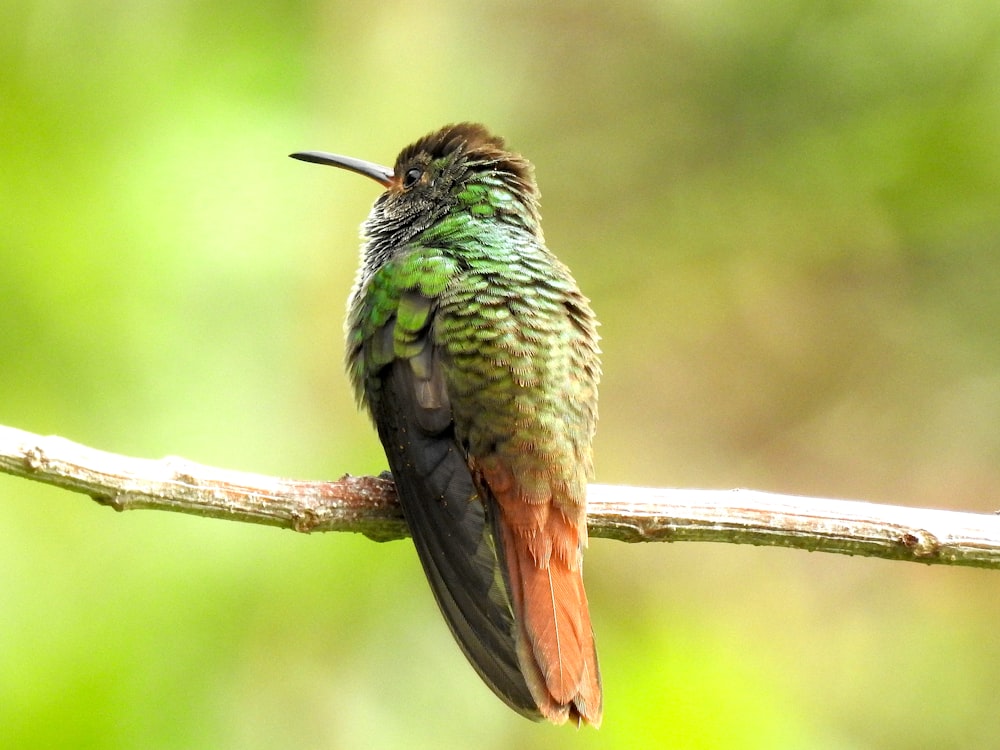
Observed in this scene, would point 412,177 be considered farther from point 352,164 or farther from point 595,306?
point 595,306

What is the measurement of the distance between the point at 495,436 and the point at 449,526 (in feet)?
0.96

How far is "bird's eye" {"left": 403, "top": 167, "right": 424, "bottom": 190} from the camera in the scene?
453 cm

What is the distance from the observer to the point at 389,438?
3543 mm

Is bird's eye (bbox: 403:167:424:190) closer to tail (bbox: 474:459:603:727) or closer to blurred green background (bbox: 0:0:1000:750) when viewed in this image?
blurred green background (bbox: 0:0:1000:750)

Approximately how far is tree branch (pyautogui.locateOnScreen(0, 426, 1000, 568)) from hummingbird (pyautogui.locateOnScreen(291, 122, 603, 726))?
146 millimetres

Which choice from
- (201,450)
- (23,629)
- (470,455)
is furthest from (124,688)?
(470,455)

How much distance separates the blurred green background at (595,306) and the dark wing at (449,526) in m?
0.98

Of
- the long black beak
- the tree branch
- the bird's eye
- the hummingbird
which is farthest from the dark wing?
the long black beak

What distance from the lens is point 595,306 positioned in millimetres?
7035

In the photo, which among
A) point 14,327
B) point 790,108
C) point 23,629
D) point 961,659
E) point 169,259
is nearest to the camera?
point 23,629

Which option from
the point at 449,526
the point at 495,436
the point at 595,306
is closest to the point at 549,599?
the point at 449,526

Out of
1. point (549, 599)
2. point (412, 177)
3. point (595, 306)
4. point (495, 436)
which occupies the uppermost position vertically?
point (595, 306)

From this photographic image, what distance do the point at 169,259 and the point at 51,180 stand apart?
21.8 inches

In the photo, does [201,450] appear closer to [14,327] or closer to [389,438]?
[14,327]
